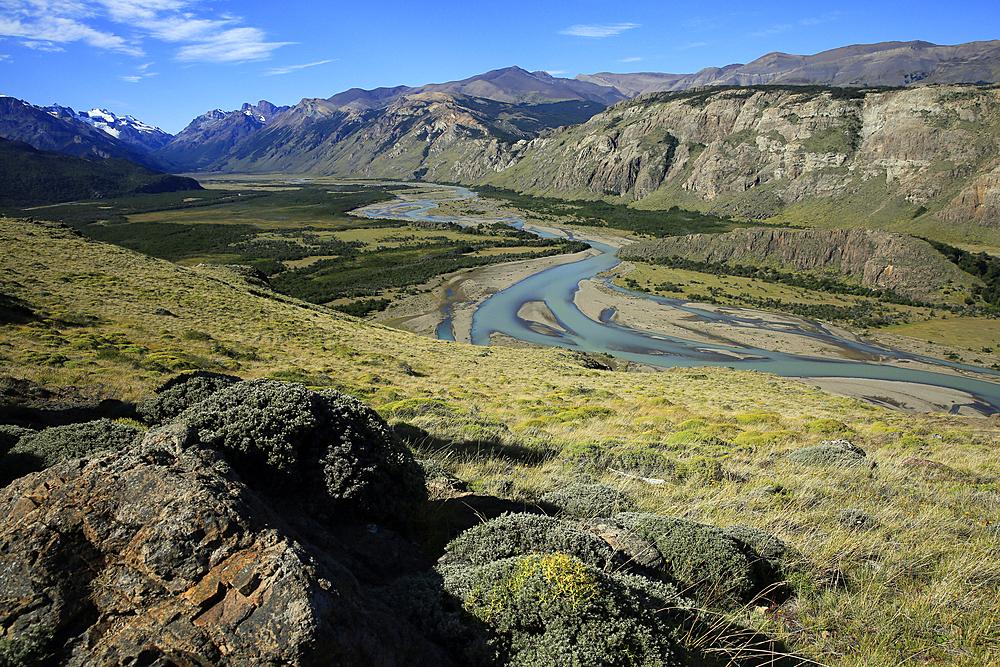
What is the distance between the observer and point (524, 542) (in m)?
4.38

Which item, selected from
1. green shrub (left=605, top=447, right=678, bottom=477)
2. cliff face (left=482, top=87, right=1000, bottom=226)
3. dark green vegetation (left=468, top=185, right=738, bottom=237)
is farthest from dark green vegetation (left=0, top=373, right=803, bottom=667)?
cliff face (left=482, top=87, right=1000, bottom=226)

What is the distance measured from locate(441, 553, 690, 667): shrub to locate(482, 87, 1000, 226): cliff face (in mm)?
130275

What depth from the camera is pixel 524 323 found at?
57031 millimetres

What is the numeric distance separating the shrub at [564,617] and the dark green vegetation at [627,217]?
12966 cm

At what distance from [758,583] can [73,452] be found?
24.2ft

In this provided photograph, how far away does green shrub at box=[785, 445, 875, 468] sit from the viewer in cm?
891

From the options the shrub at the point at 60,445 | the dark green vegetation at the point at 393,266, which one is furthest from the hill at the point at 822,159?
the shrub at the point at 60,445

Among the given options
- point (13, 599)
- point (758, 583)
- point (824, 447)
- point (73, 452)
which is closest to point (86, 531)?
point (13, 599)

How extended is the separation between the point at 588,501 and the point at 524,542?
6.67 feet

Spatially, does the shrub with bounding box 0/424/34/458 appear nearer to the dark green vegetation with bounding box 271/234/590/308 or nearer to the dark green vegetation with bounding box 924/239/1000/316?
the dark green vegetation with bounding box 271/234/590/308

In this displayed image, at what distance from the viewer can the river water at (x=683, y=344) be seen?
143 ft

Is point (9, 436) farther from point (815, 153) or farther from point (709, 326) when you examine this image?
point (815, 153)

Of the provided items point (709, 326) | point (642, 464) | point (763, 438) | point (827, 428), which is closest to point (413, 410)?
point (642, 464)

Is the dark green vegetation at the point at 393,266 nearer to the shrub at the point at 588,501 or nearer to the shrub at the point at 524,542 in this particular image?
the shrub at the point at 588,501
